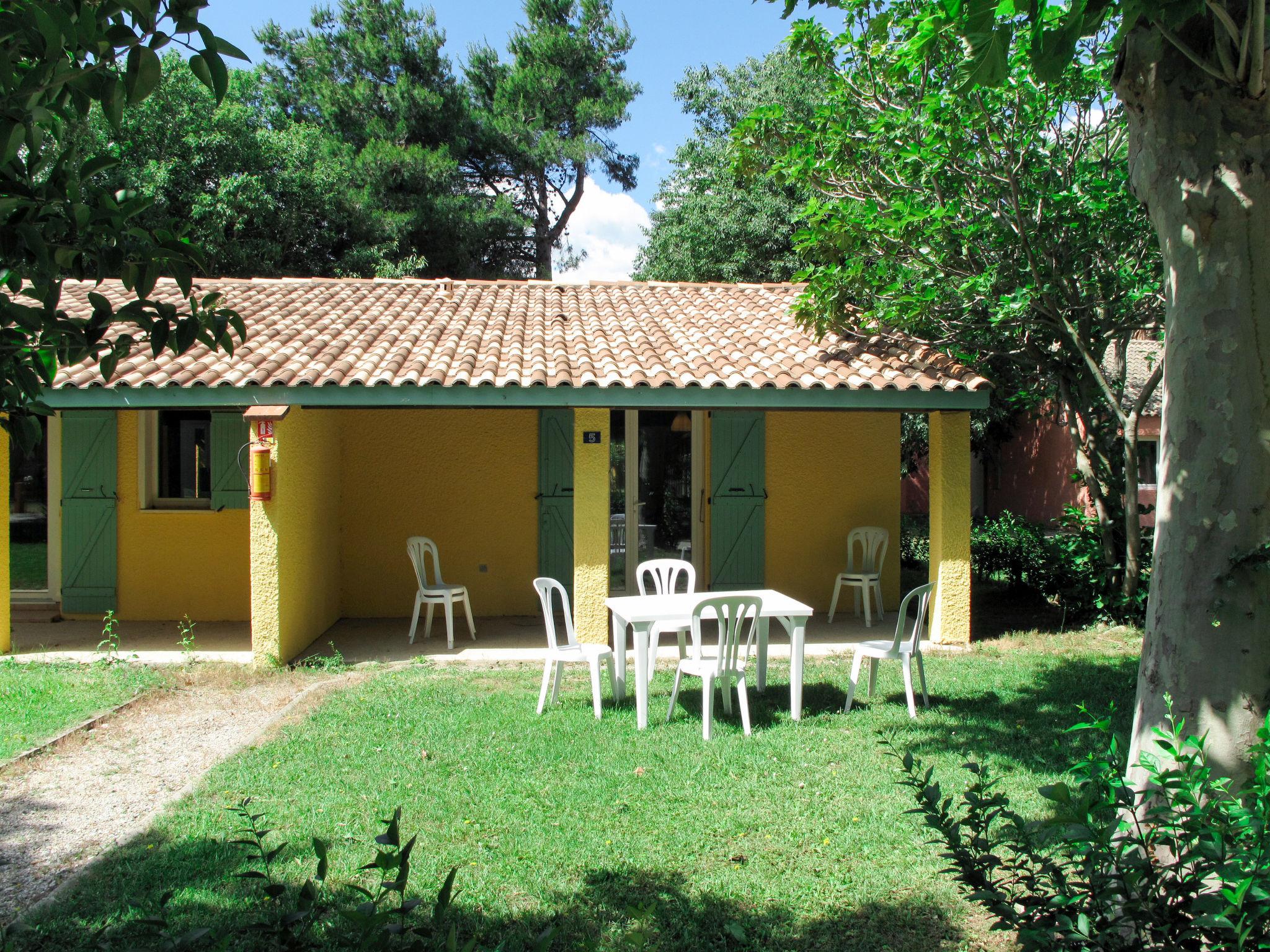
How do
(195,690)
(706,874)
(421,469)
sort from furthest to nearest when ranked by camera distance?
(421,469) < (195,690) < (706,874)

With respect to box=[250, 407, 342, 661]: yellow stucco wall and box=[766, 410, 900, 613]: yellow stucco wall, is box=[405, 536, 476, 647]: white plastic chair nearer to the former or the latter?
box=[250, 407, 342, 661]: yellow stucco wall

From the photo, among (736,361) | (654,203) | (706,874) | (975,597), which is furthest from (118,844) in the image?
(654,203)

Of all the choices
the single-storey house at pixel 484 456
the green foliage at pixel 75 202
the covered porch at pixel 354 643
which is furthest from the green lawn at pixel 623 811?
the green foliage at pixel 75 202

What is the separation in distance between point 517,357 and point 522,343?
709mm

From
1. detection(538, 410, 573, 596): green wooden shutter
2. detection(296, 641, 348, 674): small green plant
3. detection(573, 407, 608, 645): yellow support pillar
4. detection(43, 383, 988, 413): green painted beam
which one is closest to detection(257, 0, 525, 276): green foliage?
detection(538, 410, 573, 596): green wooden shutter

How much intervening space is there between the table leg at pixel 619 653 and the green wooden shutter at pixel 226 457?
17.5 ft

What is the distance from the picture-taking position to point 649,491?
11164 mm

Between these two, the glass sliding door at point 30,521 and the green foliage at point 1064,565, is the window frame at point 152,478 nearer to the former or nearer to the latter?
the glass sliding door at point 30,521

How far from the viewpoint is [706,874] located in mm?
3934

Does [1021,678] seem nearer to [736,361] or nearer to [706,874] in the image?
[736,361]

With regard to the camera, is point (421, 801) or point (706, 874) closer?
point (706, 874)

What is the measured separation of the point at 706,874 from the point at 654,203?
2278 centimetres

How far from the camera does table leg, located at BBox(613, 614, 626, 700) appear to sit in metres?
6.45

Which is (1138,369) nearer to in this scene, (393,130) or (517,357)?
(517,357)
